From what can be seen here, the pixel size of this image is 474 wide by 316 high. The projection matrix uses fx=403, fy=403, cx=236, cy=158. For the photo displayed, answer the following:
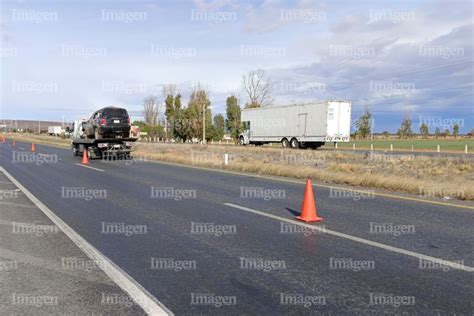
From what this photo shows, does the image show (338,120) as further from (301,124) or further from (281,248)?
(281,248)

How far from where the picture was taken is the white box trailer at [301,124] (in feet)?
104

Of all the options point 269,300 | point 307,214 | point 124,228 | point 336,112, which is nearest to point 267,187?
point 307,214

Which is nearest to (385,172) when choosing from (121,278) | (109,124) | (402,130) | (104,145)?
(121,278)

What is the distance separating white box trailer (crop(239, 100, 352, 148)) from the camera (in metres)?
31.6

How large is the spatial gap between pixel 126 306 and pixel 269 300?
140cm

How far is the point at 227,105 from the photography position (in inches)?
3263

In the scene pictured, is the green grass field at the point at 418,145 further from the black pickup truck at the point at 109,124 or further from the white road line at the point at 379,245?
the white road line at the point at 379,245

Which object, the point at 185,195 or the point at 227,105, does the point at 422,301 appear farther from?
the point at 227,105

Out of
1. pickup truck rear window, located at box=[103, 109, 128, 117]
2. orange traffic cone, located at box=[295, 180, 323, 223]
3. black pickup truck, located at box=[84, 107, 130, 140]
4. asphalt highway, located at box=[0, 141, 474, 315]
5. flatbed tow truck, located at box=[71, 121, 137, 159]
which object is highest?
pickup truck rear window, located at box=[103, 109, 128, 117]

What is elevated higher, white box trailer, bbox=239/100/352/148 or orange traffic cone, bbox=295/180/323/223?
white box trailer, bbox=239/100/352/148

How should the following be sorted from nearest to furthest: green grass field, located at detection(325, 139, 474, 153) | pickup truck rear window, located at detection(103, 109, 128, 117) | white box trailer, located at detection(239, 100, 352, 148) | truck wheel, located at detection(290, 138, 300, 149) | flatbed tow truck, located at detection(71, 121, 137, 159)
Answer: pickup truck rear window, located at detection(103, 109, 128, 117) < flatbed tow truck, located at detection(71, 121, 137, 159) < white box trailer, located at detection(239, 100, 352, 148) < truck wheel, located at detection(290, 138, 300, 149) < green grass field, located at detection(325, 139, 474, 153)

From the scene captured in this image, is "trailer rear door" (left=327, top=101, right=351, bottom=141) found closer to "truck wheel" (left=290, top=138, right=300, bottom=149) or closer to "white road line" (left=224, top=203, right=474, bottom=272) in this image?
"truck wheel" (left=290, top=138, right=300, bottom=149)

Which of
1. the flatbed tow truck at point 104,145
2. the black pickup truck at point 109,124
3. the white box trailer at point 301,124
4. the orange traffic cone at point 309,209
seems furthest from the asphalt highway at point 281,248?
the white box trailer at point 301,124

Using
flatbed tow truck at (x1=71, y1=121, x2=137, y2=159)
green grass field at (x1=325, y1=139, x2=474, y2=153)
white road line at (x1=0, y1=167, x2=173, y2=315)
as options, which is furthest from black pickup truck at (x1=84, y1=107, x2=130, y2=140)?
green grass field at (x1=325, y1=139, x2=474, y2=153)
